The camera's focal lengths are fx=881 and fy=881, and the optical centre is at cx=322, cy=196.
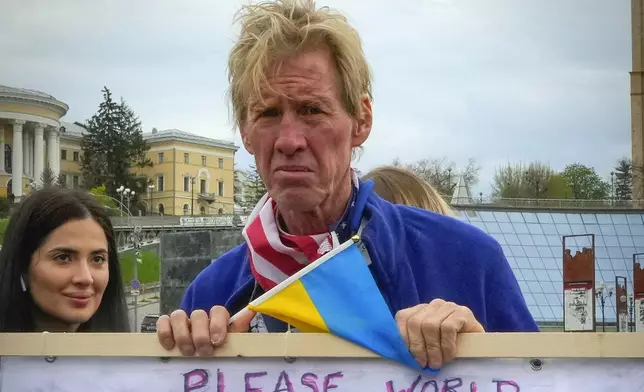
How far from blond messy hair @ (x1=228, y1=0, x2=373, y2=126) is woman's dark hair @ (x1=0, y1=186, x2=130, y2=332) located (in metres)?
0.92

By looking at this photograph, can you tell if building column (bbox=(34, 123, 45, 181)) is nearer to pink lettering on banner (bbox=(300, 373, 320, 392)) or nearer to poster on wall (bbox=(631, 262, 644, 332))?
poster on wall (bbox=(631, 262, 644, 332))

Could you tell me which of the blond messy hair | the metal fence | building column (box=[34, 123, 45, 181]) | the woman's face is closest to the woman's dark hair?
the woman's face

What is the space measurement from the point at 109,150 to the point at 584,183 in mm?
38657

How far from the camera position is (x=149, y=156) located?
83375 mm

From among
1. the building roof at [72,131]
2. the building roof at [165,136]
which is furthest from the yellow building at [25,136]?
the building roof at [165,136]

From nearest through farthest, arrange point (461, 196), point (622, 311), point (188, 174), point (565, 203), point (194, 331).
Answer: point (194, 331) < point (622, 311) < point (461, 196) < point (565, 203) < point (188, 174)

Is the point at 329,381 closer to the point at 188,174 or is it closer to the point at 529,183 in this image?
the point at 529,183

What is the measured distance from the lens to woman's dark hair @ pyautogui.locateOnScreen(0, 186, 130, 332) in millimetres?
2475

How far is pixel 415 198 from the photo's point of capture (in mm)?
3834

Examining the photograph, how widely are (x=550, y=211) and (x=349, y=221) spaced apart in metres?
44.2

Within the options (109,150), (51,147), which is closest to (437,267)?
(109,150)

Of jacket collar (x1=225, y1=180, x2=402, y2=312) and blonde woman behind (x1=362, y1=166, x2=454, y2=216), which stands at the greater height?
blonde woman behind (x1=362, y1=166, x2=454, y2=216)

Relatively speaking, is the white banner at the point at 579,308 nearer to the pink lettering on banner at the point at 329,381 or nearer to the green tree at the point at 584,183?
the pink lettering on banner at the point at 329,381

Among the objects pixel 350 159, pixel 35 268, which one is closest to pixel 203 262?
pixel 35 268
